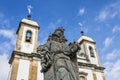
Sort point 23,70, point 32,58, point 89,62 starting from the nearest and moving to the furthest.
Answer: point 23,70 → point 32,58 → point 89,62

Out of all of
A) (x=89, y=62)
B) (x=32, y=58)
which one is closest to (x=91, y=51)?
(x=89, y=62)

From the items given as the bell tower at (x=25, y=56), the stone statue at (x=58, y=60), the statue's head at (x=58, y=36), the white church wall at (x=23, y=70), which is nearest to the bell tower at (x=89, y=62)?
the bell tower at (x=25, y=56)

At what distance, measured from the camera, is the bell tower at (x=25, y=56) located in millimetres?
18859

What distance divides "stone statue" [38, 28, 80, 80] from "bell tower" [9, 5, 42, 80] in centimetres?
1319

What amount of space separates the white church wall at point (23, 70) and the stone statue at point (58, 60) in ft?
43.1

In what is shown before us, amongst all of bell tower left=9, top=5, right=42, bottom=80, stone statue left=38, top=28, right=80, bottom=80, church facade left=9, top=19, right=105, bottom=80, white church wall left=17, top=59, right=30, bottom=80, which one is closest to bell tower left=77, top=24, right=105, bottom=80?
church facade left=9, top=19, right=105, bottom=80

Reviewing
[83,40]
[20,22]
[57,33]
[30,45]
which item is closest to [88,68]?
[83,40]

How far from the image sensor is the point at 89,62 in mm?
24219

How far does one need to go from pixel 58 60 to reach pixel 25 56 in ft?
50.2

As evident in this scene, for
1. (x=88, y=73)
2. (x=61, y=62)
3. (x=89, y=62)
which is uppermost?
(x=89, y=62)

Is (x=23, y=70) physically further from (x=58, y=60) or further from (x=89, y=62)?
(x=58, y=60)

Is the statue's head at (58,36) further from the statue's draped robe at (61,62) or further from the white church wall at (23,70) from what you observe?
the white church wall at (23,70)

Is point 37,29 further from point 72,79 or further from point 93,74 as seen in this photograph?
point 72,79

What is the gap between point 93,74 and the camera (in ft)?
74.5
